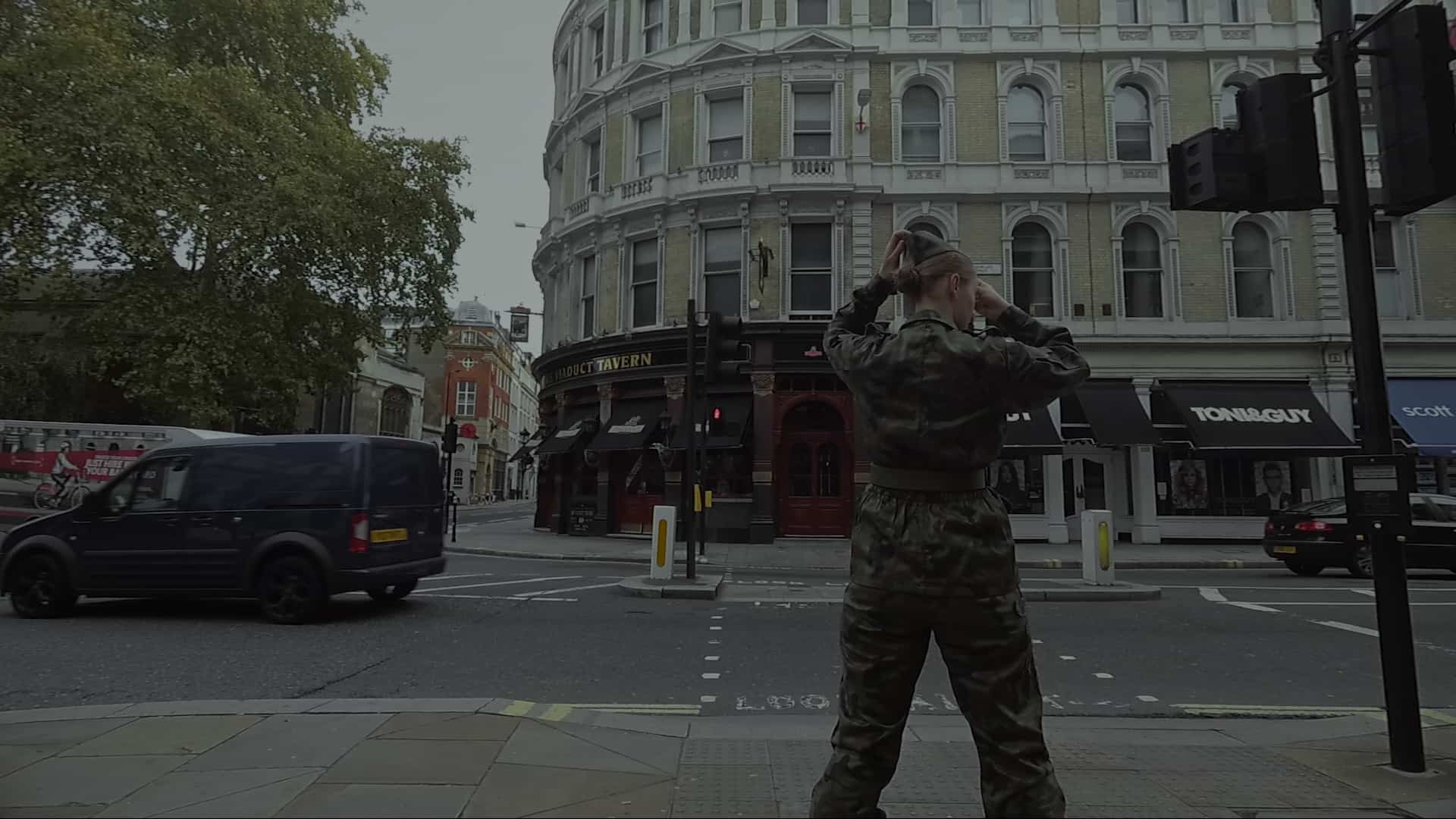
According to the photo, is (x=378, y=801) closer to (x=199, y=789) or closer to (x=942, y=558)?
(x=199, y=789)

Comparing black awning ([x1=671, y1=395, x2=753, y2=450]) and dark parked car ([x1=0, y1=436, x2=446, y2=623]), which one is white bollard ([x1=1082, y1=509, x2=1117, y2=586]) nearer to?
dark parked car ([x1=0, y1=436, x2=446, y2=623])

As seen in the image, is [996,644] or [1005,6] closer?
[996,644]

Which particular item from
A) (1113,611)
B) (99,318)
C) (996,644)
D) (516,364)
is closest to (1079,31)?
(1113,611)

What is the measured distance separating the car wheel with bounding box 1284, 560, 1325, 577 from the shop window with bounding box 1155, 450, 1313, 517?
598 centimetres

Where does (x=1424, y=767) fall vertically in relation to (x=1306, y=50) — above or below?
below

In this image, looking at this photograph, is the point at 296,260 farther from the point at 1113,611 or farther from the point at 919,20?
the point at 1113,611

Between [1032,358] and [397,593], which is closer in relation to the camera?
[1032,358]

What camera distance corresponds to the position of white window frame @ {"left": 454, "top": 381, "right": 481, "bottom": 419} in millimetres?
68188

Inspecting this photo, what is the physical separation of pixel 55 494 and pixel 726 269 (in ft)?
48.6

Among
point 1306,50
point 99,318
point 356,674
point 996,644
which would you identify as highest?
point 1306,50

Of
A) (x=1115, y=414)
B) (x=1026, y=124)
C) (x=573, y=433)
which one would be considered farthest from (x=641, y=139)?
(x=1115, y=414)

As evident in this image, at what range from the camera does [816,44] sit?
21312 millimetres

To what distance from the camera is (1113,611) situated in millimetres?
9352

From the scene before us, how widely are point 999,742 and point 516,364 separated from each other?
88.6 metres
